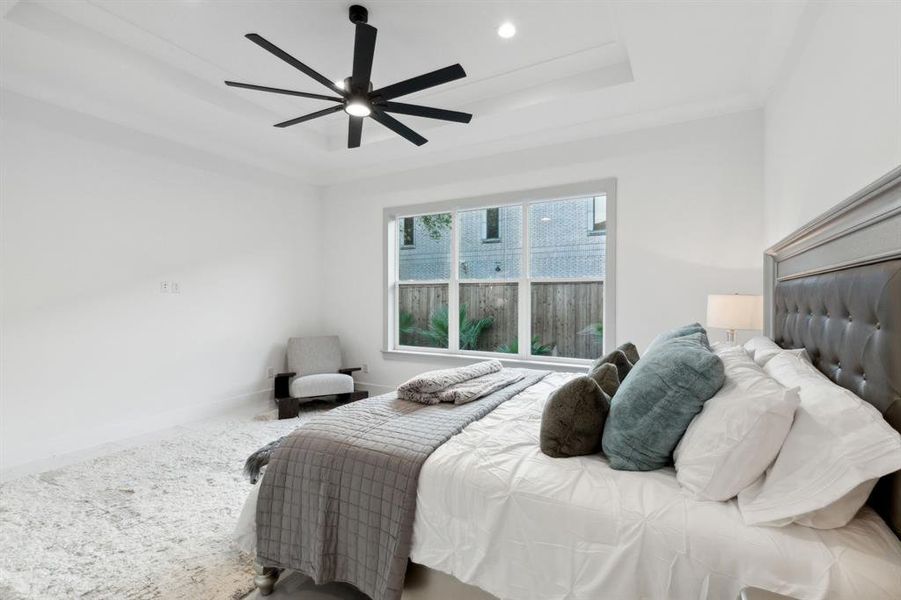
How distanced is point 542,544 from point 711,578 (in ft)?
1.42

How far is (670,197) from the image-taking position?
3545 millimetres

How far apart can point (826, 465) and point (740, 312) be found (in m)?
2.07

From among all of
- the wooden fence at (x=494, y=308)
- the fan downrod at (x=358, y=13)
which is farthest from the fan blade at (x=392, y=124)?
the wooden fence at (x=494, y=308)

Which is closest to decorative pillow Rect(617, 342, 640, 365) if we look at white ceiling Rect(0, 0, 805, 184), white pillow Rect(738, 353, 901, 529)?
white pillow Rect(738, 353, 901, 529)

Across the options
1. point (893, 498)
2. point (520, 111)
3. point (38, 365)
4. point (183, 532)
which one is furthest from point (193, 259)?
point (893, 498)

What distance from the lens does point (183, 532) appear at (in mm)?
2178

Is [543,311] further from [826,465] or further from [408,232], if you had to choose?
[826,465]

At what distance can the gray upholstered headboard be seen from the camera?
1068 millimetres

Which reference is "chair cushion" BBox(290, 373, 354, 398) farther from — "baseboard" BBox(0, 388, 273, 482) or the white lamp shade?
the white lamp shade

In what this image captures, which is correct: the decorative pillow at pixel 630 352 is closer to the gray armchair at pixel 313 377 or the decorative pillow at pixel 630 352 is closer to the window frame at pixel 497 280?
the window frame at pixel 497 280

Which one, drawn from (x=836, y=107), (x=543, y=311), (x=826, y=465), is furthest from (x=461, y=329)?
(x=826, y=465)

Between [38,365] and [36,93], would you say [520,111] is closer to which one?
[36,93]

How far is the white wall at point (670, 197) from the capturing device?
10.9ft

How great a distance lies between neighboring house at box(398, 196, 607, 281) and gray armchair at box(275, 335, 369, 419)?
125 cm
